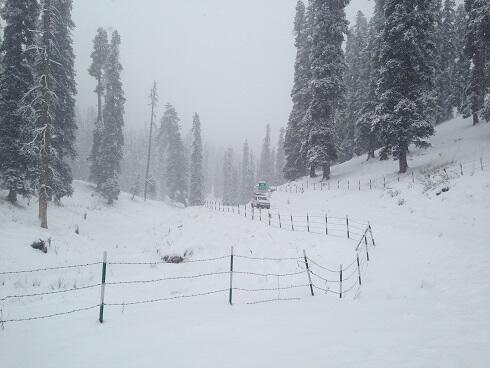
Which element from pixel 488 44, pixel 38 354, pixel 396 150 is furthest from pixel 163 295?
pixel 488 44

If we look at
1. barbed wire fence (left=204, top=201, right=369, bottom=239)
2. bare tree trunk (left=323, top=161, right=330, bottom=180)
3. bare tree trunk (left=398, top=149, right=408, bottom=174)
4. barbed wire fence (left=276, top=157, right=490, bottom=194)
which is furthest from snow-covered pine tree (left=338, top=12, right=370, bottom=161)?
barbed wire fence (left=204, top=201, right=369, bottom=239)

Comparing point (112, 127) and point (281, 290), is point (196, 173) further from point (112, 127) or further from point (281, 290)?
point (281, 290)

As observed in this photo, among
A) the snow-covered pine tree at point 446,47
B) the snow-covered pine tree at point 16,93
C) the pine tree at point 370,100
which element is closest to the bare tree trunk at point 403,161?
the pine tree at point 370,100

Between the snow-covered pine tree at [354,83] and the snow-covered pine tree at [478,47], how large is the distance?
32.0 feet

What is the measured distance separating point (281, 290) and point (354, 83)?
36.9 metres

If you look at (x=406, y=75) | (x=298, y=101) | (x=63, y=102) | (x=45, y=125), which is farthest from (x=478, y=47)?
(x=63, y=102)

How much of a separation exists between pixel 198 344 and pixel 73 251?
17.6 m

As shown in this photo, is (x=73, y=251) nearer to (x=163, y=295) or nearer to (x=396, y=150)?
(x=163, y=295)

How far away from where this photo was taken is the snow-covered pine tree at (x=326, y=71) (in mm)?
31109

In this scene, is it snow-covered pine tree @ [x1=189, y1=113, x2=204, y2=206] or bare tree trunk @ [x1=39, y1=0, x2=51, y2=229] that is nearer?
bare tree trunk @ [x1=39, y1=0, x2=51, y2=229]

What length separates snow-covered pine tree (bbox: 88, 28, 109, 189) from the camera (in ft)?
149

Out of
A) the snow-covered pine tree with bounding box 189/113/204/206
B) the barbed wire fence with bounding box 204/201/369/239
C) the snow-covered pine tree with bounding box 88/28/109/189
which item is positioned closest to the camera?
the barbed wire fence with bounding box 204/201/369/239

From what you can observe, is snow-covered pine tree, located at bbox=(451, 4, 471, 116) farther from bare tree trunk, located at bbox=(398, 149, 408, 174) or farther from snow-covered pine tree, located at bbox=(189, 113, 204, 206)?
snow-covered pine tree, located at bbox=(189, 113, 204, 206)

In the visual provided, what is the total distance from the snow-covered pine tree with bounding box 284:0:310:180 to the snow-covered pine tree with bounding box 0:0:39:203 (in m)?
26.8
